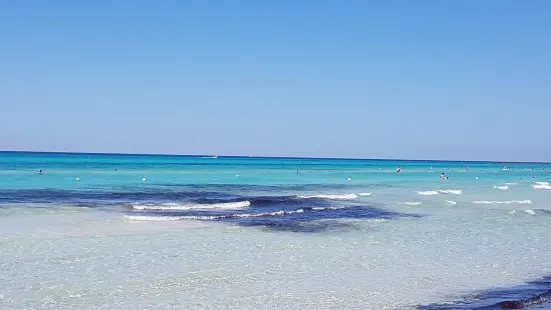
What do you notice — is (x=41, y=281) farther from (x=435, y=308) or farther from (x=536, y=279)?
(x=536, y=279)

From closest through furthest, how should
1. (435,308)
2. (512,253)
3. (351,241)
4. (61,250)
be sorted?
(435,308), (61,250), (512,253), (351,241)

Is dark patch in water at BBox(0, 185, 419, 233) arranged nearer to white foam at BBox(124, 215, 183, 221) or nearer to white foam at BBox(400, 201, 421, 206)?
white foam at BBox(124, 215, 183, 221)

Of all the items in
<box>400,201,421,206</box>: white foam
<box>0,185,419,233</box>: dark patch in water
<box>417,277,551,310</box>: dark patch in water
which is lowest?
<box>417,277,551,310</box>: dark patch in water

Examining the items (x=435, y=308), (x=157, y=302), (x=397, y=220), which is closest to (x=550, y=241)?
(x=397, y=220)

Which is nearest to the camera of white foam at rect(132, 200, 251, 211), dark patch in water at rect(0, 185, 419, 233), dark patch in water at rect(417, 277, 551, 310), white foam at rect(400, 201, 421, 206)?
dark patch in water at rect(417, 277, 551, 310)

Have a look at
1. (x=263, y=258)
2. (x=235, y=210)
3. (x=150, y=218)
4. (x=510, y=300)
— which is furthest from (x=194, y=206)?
(x=510, y=300)

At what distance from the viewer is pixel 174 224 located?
21.1 meters

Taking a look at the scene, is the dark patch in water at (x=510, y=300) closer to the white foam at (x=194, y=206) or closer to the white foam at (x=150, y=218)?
the white foam at (x=150, y=218)

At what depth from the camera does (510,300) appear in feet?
35.7

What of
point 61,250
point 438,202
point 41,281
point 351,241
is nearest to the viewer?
point 41,281

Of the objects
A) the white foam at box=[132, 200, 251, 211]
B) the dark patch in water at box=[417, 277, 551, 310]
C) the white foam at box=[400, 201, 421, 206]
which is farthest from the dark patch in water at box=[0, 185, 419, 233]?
the dark patch in water at box=[417, 277, 551, 310]

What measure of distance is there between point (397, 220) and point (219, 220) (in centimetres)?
790

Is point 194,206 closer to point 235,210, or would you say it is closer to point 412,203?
point 235,210

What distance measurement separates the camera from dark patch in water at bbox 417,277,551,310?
10367 millimetres
